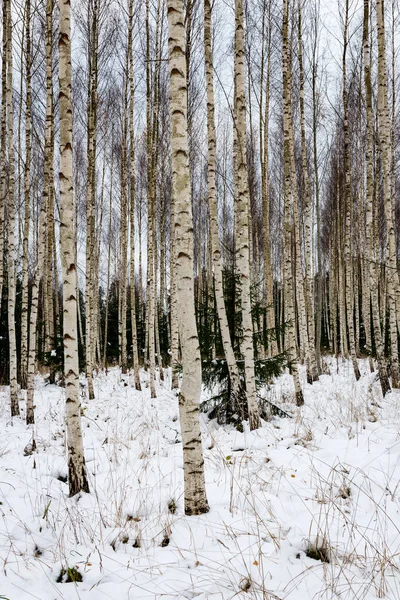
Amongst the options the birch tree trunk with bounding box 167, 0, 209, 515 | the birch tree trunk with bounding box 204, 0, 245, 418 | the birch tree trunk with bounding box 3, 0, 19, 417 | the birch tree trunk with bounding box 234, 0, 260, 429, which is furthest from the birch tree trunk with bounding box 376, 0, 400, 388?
the birch tree trunk with bounding box 3, 0, 19, 417

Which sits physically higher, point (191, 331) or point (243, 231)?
point (243, 231)

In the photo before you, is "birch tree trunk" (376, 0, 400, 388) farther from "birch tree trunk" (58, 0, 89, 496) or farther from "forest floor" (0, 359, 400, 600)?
"birch tree trunk" (58, 0, 89, 496)

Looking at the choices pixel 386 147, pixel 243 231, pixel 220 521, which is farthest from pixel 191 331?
pixel 386 147

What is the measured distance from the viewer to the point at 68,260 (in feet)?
11.7

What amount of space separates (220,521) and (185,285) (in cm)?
174

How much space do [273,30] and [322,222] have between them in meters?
9.75

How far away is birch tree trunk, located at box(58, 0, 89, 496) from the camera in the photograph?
3.47 meters

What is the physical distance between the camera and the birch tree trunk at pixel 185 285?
2.74 meters

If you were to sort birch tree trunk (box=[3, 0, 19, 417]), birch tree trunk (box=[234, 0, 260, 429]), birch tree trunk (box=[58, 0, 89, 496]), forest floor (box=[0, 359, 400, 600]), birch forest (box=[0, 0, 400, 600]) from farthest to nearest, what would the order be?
birch tree trunk (box=[3, 0, 19, 417]) < birch tree trunk (box=[234, 0, 260, 429]) < birch tree trunk (box=[58, 0, 89, 496]) < birch forest (box=[0, 0, 400, 600]) < forest floor (box=[0, 359, 400, 600])

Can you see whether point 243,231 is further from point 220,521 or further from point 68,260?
point 220,521

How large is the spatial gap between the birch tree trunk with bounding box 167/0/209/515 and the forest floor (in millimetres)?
320

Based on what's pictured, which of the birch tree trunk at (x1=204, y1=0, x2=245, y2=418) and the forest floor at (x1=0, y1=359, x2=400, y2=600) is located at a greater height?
the birch tree trunk at (x1=204, y1=0, x2=245, y2=418)

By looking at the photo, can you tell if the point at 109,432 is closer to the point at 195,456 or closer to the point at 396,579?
the point at 195,456

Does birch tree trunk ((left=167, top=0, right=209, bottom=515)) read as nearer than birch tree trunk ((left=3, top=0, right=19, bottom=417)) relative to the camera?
Yes
